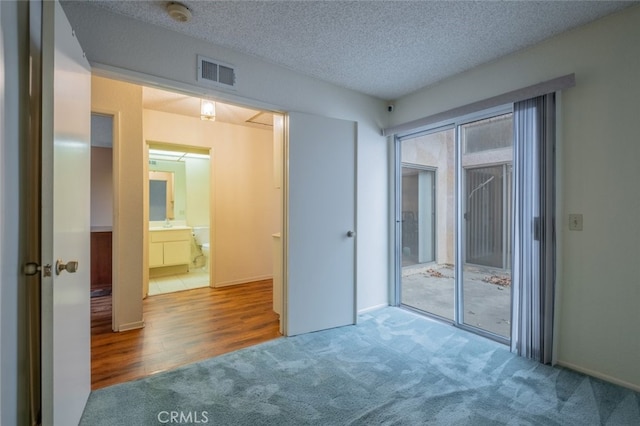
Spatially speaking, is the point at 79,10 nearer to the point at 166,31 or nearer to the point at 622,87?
the point at 166,31

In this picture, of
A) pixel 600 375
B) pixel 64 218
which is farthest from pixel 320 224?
pixel 600 375

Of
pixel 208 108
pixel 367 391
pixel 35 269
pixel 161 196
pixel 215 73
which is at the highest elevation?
pixel 208 108

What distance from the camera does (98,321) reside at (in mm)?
3170

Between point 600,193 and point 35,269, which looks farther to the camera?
point 600,193

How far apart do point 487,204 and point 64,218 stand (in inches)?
132

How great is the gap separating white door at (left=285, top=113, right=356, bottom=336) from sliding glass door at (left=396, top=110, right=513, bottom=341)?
0.88 m

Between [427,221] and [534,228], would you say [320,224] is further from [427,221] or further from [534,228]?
[427,221]

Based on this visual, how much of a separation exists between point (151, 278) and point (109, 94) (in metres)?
3.28

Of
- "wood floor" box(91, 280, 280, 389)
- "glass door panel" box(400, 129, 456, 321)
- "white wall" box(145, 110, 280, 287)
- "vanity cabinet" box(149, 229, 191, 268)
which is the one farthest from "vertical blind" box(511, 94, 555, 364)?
"vanity cabinet" box(149, 229, 191, 268)

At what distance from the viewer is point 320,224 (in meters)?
2.97

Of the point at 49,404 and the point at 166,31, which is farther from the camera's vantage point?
the point at 166,31

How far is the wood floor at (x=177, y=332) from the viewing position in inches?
90.0

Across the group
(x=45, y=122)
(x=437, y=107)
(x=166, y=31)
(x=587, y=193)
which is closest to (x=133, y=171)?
(x=166, y=31)

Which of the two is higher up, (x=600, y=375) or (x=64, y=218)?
(x=64, y=218)
